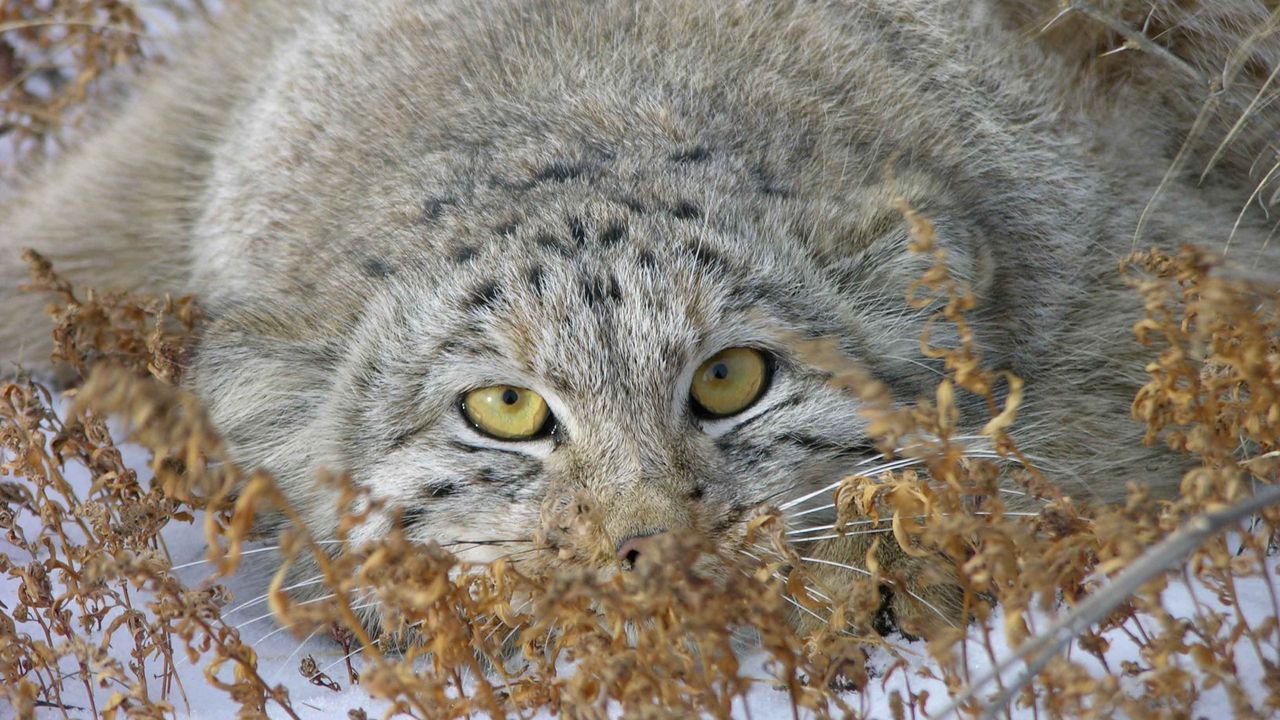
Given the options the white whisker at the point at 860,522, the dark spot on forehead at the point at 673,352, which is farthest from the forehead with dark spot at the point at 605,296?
the white whisker at the point at 860,522

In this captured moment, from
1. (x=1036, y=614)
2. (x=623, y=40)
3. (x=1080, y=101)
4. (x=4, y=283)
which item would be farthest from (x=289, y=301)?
(x=1080, y=101)

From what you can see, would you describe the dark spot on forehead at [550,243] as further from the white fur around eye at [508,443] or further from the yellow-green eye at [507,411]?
the white fur around eye at [508,443]

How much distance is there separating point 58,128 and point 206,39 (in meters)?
0.82

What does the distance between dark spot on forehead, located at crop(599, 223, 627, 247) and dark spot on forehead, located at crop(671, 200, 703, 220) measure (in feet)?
0.48

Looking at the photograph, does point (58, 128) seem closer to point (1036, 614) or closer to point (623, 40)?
point (623, 40)

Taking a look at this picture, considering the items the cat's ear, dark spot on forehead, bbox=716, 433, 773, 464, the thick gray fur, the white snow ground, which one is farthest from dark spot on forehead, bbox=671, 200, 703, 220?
the cat's ear

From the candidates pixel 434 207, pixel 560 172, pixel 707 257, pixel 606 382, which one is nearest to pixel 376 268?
pixel 434 207

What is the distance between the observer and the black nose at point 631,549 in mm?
2678

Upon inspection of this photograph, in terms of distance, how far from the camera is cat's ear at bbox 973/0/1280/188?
3779mm

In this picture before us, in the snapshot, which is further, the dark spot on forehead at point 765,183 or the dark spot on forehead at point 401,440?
the dark spot on forehead at point 765,183

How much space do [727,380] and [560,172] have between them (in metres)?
0.68

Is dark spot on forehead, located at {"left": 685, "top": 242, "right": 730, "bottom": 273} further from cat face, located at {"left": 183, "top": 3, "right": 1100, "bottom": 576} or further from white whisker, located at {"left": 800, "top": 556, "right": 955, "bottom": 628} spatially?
white whisker, located at {"left": 800, "top": 556, "right": 955, "bottom": 628}

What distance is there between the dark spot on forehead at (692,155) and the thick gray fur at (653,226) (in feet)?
0.04

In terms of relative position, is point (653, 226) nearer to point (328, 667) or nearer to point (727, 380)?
point (727, 380)
